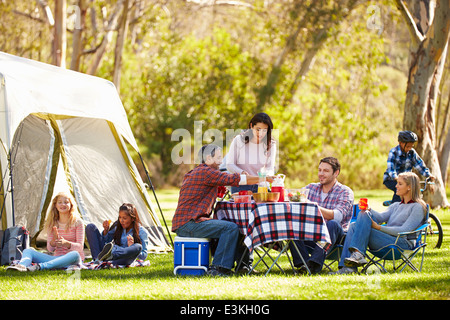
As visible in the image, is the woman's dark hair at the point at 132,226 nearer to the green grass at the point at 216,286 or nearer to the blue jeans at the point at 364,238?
the green grass at the point at 216,286

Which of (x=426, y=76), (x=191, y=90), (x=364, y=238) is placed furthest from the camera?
(x=191, y=90)

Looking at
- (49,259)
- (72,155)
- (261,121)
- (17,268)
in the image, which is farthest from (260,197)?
(72,155)

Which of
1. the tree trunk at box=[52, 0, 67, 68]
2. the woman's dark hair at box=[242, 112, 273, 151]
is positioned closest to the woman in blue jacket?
the woman's dark hair at box=[242, 112, 273, 151]

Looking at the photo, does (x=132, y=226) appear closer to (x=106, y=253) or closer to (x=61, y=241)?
(x=106, y=253)

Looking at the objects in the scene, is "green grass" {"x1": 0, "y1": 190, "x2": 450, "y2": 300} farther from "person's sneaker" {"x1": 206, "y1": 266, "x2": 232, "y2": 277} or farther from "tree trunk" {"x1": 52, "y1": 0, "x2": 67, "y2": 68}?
"tree trunk" {"x1": 52, "y1": 0, "x2": 67, "y2": 68}

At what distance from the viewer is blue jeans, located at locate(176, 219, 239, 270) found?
596cm

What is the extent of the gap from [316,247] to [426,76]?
24.9ft

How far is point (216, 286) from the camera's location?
17.3ft

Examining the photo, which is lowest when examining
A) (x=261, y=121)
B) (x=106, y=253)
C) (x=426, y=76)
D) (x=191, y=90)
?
(x=106, y=253)

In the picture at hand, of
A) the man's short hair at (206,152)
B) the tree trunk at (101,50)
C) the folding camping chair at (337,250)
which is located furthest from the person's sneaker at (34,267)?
the tree trunk at (101,50)

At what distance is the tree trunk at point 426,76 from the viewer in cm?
1250

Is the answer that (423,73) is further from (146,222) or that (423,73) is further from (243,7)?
(243,7)

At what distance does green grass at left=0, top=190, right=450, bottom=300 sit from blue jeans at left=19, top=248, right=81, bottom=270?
0.50 feet
